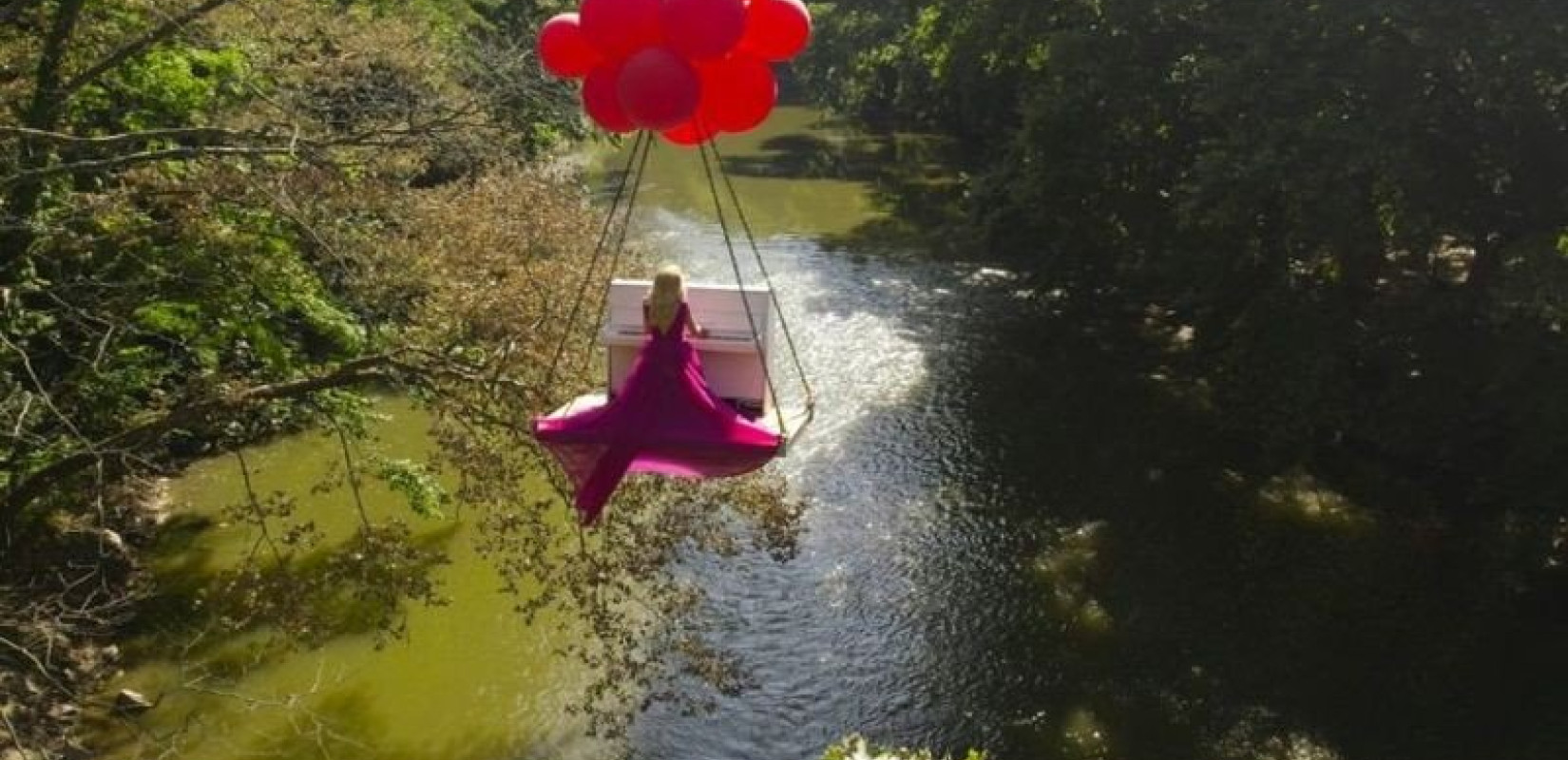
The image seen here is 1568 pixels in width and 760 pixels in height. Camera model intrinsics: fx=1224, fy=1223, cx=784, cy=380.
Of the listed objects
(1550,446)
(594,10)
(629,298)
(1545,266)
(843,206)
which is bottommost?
(843,206)

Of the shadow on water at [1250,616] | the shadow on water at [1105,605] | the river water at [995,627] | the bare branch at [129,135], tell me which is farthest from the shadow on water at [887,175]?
the bare branch at [129,135]

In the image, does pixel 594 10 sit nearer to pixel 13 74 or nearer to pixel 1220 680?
pixel 13 74

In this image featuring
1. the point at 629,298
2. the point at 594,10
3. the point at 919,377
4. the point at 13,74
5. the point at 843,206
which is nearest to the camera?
the point at 594,10

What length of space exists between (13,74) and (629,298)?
19.7 feet

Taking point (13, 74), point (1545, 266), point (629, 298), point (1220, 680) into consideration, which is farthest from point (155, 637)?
point (1545, 266)

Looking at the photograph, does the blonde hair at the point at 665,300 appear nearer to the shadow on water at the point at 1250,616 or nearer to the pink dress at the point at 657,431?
the pink dress at the point at 657,431

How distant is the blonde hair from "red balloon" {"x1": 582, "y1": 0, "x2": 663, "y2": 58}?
1.32m

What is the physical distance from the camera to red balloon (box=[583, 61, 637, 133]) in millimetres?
5961

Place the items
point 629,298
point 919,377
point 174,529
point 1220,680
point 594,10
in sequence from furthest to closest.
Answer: point 919,377 < point 174,529 < point 1220,680 < point 629,298 < point 594,10

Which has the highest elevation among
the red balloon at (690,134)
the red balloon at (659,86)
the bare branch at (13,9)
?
the red balloon at (659,86)

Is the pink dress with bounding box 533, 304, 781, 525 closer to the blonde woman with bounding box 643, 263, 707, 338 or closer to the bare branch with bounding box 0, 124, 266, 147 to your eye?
the blonde woman with bounding box 643, 263, 707, 338

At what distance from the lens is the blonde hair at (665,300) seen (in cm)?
652

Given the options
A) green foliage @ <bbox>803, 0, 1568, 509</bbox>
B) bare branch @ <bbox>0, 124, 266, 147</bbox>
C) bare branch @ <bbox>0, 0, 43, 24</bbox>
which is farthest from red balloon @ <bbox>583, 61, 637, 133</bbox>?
green foliage @ <bbox>803, 0, 1568, 509</bbox>

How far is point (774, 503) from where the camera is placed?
10633mm
